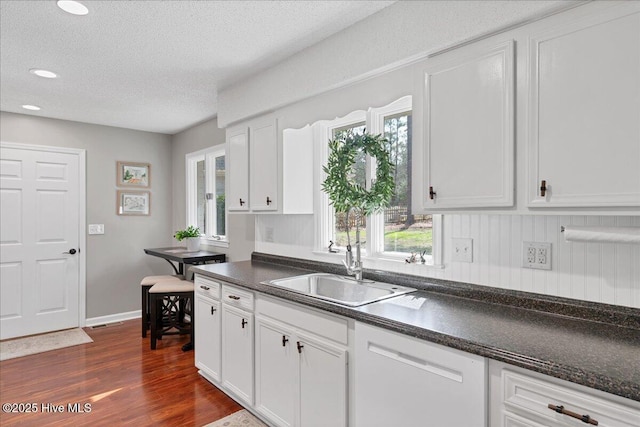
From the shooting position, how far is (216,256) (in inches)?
153

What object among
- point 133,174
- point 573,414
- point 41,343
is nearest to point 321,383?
point 573,414

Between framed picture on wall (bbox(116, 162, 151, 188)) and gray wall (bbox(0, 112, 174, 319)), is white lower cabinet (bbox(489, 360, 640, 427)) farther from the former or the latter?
framed picture on wall (bbox(116, 162, 151, 188))

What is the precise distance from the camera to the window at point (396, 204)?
2.27m

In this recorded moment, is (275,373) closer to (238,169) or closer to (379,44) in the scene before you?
(238,169)

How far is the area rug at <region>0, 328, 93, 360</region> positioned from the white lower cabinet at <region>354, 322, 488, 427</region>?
3507 millimetres

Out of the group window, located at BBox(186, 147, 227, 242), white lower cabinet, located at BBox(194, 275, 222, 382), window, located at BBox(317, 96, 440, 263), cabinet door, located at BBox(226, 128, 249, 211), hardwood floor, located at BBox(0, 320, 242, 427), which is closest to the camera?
window, located at BBox(317, 96, 440, 263)

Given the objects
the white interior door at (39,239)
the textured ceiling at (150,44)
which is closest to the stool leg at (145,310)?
the white interior door at (39,239)

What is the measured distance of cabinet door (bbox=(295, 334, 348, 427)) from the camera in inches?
69.7

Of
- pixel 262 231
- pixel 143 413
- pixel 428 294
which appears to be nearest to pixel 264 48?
pixel 262 231

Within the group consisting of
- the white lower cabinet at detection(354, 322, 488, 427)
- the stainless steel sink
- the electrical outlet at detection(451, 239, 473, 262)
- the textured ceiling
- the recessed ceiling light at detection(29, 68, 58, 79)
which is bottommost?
the white lower cabinet at detection(354, 322, 488, 427)

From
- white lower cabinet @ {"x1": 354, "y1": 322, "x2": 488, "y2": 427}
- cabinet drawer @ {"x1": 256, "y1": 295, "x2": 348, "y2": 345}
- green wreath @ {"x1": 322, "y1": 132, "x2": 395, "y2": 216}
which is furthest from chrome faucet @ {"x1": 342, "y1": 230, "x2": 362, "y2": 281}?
white lower cabinet @ {"x1": 354, "y1": 322, "x2": 488, "y2": 427}

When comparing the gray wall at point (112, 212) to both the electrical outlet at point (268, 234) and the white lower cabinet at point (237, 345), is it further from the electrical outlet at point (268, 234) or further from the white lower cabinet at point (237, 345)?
the white lower cabinet at point (237, 345)

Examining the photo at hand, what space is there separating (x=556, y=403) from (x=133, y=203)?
192 inches

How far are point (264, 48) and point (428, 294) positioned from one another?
1.85 m
